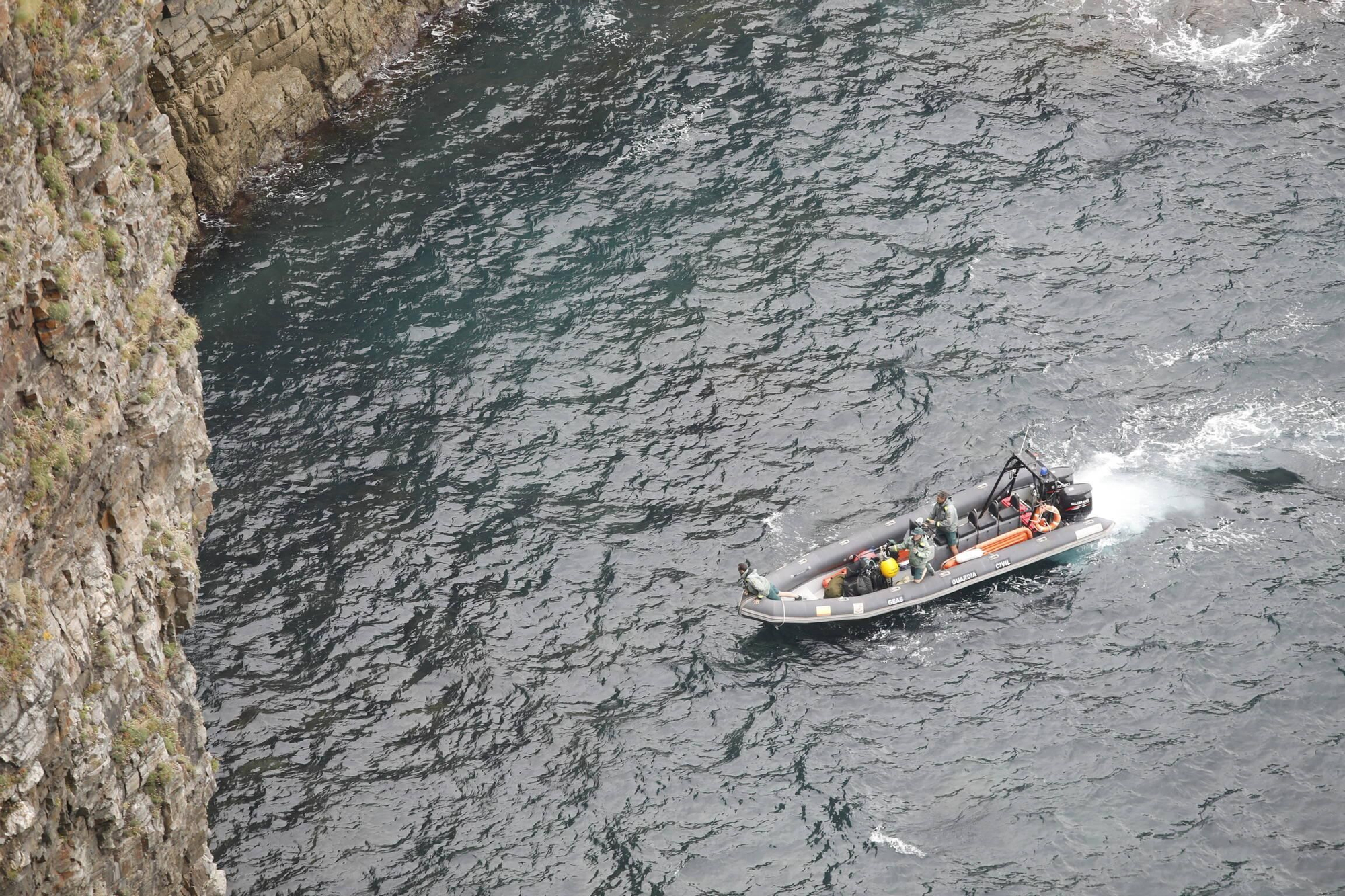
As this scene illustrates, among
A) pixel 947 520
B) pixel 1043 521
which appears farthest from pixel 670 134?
pixel 1043 521

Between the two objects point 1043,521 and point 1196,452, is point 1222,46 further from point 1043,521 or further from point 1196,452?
point 1043,521

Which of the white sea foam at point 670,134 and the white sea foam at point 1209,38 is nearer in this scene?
the white sea foam at point 670,134

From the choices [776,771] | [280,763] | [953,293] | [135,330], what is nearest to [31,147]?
[135,330]

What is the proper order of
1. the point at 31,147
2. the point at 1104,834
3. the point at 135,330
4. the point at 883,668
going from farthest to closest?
the point at 883,668 → the point at 1104,834 → the point at 135,330 → the point at 31,147

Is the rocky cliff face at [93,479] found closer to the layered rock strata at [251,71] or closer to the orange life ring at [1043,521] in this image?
the layered rock strata at [251,71]

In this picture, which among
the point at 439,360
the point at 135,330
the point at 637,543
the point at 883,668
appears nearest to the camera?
the point at 135,330

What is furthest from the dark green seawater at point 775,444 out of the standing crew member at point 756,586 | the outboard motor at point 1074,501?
the standing crew member at point 756,586

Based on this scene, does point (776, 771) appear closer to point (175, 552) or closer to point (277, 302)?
point (175, 552)

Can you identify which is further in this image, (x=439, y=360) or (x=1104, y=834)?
(x=439, y=360)
